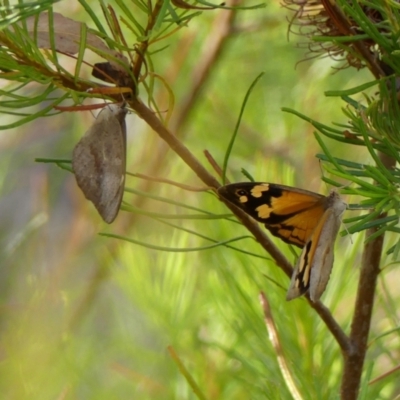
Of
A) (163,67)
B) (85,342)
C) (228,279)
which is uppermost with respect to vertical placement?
(163,67)

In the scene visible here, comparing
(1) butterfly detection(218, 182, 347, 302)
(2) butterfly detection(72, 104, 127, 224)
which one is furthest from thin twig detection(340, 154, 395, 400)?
(2) butterfly detection(72, 104, 127, 224)

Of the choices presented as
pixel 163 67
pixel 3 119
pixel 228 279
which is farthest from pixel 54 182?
pixel 228 279

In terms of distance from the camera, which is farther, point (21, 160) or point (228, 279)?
point (21, 160)

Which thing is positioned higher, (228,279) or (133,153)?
(133,153)

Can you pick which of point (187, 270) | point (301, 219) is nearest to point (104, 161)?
point (301, 219)

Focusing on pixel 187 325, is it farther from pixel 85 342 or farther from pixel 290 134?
pixel 290 134

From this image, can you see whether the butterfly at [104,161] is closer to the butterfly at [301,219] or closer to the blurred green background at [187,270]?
the butterfly at [301,219]
